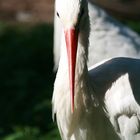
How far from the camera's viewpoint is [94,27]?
5668mm

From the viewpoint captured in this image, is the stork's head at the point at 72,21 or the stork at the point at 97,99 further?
the stork at the point at 97,99

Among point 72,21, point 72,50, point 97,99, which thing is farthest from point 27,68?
point 72,21

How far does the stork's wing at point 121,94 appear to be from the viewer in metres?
4.48

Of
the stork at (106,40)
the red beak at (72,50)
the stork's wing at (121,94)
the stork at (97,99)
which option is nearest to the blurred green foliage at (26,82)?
the stork at (106,40)

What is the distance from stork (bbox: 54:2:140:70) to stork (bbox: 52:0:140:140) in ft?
2.82

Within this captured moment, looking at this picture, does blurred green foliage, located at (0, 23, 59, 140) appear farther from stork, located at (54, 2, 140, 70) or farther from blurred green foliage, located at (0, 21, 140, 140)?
stork, located at (54, 2, 140, 70)

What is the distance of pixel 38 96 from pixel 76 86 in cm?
303

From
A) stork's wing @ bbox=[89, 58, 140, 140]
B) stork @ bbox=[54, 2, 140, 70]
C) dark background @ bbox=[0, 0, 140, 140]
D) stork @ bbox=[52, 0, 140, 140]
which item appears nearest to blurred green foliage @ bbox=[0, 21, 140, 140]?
dark background @ bbox=[0, 0, 140, 140]

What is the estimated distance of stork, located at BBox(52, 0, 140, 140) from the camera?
4.35 metres

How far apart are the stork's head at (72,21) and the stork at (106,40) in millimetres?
1337

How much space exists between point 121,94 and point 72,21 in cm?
67

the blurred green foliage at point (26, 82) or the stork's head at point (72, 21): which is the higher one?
the stork's head at point (72, 21)

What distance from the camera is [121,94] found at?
448 cm

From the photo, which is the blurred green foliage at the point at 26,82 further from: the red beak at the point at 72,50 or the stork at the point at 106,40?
the red beak at the point at 72,50
